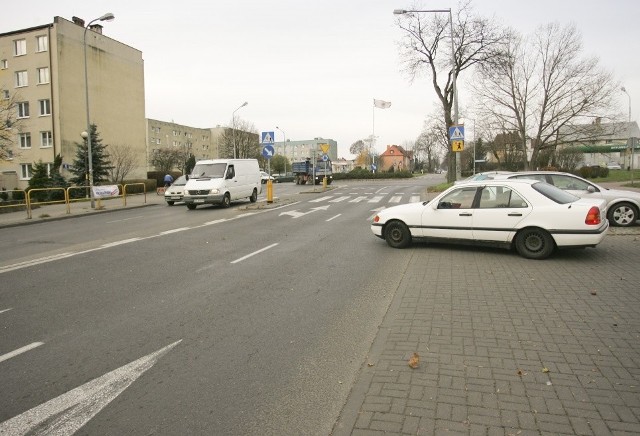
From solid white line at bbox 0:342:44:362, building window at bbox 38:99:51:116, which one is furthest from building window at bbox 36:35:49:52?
solid white line at bbox 0:342:44:362

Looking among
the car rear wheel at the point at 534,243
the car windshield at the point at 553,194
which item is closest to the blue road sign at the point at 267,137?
the car windshield at the point at 553,194

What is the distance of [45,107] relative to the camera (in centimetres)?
4166

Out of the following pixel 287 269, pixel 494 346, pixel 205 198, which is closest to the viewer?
pixel 494 346

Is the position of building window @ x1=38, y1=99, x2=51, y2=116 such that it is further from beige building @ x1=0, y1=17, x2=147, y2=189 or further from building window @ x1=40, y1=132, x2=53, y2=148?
building window @ x1=40, y1=132, x2=53, y2=148

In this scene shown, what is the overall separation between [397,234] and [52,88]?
136 ft

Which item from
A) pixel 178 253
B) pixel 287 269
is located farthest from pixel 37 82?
pixel 287 269

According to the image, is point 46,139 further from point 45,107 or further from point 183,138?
point 183,138

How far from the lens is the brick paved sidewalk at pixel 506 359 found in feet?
10.1

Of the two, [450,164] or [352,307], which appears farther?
[450,164]

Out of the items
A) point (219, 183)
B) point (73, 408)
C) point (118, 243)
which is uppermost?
point (219, 183)

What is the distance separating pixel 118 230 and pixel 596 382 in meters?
13.8

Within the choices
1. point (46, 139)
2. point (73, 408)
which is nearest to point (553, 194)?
point (73, 408)

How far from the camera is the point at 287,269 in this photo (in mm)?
8078

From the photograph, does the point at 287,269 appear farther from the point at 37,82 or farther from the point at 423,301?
the point at 37,82
